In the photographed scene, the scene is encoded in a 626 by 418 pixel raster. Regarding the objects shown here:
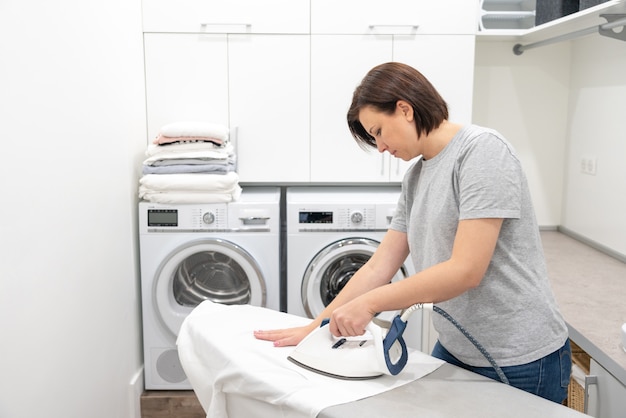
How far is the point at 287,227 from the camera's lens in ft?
10.1

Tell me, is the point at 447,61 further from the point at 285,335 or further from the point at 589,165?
the point at 285,335

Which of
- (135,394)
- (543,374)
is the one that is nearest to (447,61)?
(543,374)

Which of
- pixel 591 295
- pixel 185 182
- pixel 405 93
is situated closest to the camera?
pixel 405 93

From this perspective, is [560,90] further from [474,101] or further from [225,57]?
[225,57]

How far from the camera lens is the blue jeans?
1.55m

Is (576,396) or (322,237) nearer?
(576,396)

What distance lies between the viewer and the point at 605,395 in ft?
6.35

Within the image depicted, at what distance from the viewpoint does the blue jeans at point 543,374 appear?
5.08 ft

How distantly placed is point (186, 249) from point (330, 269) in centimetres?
68

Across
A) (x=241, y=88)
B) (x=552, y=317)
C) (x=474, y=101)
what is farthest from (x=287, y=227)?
(x=552, y=317)

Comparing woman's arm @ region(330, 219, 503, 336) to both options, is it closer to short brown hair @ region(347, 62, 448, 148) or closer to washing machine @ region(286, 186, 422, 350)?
short brown hair @ region(347, 62, 448, 148)

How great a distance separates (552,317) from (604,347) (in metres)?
0.53

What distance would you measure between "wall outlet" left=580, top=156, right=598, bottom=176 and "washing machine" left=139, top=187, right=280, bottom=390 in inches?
62.2

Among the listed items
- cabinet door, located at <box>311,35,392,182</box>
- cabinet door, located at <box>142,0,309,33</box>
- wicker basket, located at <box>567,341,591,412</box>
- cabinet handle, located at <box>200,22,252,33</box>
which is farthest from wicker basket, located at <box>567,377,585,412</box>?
cabinet handle, located at <box>200,22,252,33</box>
